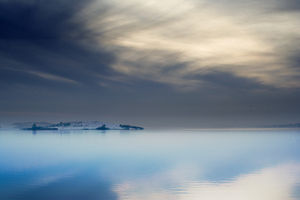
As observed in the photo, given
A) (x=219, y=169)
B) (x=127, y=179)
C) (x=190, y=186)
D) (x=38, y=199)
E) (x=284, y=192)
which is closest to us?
(x=38, y=199)

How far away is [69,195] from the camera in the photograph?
80.0ft

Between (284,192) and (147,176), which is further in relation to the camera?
(147,176)

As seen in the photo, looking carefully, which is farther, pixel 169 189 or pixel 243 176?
pixel 243 176

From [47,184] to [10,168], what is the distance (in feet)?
51.3

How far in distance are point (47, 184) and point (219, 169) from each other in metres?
23.9

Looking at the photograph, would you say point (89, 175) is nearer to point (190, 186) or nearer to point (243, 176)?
point (190, 186)

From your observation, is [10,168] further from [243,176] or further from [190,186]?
[243,176]

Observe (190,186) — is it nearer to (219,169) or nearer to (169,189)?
(169,189)

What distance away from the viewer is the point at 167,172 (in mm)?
38250

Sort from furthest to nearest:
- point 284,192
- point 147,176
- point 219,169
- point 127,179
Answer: point 219,169 → point 147,176 → point 127,179 → point 284,192

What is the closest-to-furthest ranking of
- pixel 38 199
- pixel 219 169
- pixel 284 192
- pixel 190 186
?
pixel 38 199
pixel 284 192
pixel 190 186
pixel 219 169

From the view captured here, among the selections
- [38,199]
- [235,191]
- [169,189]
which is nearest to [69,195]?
[38,199]

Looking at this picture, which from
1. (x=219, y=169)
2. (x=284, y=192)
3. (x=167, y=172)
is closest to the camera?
(x=284, y=192)

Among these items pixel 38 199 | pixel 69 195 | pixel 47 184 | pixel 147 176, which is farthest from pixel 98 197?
pixel 147 176
